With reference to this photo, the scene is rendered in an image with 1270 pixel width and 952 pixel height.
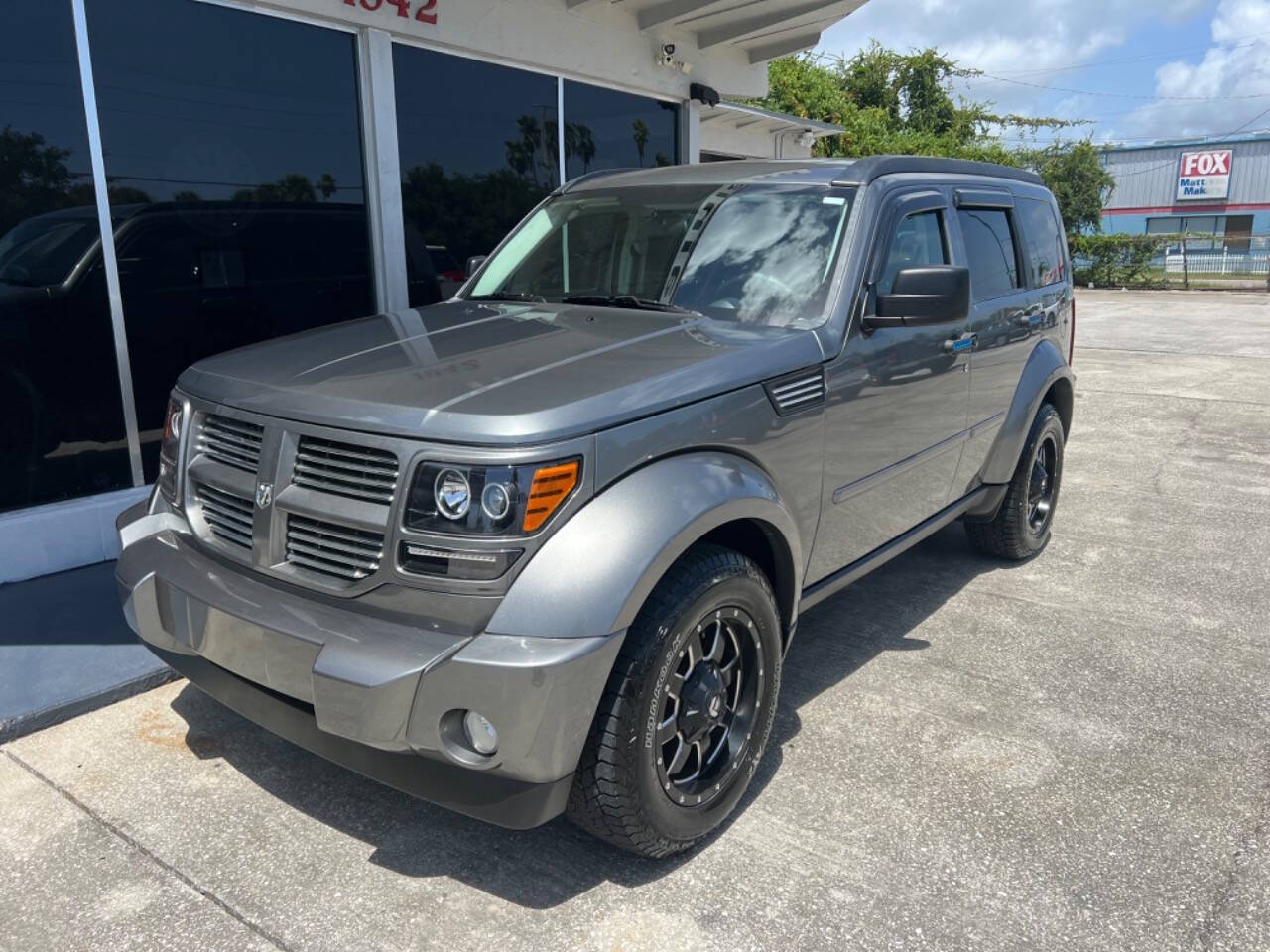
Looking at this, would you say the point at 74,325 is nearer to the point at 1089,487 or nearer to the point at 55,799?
the point at 55,799

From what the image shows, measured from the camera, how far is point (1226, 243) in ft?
140

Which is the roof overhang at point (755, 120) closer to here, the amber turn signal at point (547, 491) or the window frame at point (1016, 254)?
the window frame at point (1016, 254)

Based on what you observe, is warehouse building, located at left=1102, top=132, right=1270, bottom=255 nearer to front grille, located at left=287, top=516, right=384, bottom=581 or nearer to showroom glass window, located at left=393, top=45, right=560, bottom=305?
showroom glass window, located at left=393, top=45, right=560, bottom=305

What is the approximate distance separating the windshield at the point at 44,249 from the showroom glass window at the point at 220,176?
0.63 feet

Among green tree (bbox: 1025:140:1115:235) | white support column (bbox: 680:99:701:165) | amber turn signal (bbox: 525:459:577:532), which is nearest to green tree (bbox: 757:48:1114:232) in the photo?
green tree (bbox: 1025:140:1115:235)

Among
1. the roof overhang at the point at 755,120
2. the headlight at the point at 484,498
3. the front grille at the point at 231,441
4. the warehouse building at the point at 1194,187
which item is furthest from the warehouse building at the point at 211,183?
the warehouse building at the point at 1194,187

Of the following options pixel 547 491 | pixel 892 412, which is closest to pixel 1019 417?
pixel 892 412

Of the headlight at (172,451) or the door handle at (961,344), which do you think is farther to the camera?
the door handle at (961,344)

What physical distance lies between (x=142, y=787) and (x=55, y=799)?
25cm

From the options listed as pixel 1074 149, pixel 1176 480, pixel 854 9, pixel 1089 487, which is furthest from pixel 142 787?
pixel 1074 149

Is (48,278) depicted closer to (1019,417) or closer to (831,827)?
(831,827)

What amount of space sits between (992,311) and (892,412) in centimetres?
116

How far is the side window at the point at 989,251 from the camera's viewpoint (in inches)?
170

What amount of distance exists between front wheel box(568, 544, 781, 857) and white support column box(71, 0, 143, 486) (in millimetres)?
3772
